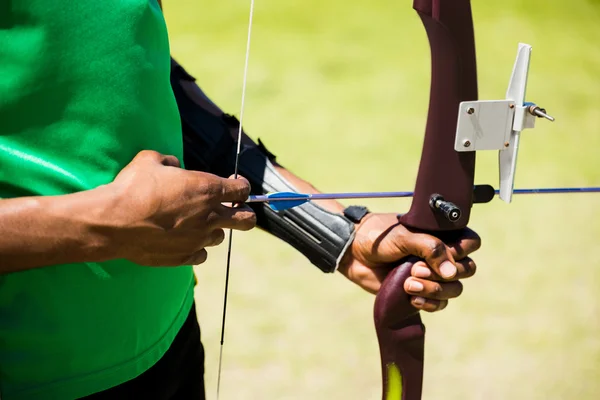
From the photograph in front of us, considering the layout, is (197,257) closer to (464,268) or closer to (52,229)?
(52,229)

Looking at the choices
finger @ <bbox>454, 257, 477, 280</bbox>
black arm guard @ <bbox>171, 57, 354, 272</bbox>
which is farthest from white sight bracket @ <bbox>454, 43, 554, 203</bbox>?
black arm guard @ <bbox>171, 57, 354, 272</bbox>

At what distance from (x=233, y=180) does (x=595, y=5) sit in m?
3.27

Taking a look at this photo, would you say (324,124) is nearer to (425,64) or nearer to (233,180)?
(425,64)

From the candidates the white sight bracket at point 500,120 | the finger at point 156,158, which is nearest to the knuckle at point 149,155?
the finger at point 156,158

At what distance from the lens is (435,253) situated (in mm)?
895

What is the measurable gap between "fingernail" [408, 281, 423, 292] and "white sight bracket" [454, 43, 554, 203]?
150 millimetres

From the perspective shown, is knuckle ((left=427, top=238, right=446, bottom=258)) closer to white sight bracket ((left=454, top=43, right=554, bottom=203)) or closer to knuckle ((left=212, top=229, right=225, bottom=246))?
white sight bracket ((left=454, top=43, right=554, bottom=203))

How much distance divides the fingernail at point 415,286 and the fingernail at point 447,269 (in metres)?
0.03

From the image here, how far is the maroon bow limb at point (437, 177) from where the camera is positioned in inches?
32.6

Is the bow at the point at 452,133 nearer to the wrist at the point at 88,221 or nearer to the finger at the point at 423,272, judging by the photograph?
the finger at the point at 423,272

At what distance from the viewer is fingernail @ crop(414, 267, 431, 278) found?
0.91 meters

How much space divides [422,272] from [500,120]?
21 cm

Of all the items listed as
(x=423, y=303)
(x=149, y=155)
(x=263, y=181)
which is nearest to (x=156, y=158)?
(x=149, y=155)

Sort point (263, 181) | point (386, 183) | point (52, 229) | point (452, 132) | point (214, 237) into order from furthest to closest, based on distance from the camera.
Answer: point (386, 183), point (263, 181), point (452, 132), point (214, 237), point (52, 229)
